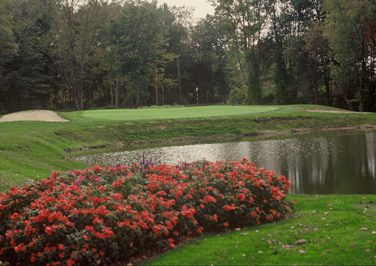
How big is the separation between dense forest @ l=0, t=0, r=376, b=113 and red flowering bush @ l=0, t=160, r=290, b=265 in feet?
166

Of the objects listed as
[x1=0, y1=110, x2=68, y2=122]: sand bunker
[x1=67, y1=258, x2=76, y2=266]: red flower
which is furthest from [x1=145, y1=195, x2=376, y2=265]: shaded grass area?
[x1=0, y1=110, x2=68, y2=122]: sand bunker

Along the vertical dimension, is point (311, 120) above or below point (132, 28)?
below

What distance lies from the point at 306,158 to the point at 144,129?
59.8 ft

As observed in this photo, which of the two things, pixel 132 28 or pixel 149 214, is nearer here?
pixel 149 214

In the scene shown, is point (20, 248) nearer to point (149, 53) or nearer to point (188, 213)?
point (188, 213)

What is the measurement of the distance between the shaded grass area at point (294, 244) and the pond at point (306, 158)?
22.6 feet

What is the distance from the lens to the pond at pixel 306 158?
60.2 feet

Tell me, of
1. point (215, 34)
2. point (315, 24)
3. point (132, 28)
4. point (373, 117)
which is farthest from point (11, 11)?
point (373, 117)

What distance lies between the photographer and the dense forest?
202 feet

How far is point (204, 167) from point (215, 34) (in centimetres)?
8652

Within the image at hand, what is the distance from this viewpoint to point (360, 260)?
775cm

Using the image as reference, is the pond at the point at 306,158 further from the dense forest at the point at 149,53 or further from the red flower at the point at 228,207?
the dense forest at the point at 149,53

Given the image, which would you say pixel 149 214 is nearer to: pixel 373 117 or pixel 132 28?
pixel 373 117

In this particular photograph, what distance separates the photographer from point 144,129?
40.8 meters
